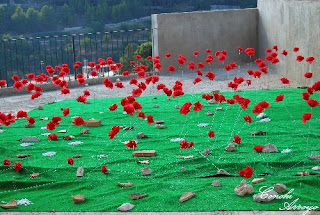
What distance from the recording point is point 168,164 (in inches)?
182

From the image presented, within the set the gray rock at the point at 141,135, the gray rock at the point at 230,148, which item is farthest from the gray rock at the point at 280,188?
the gray rock at the point at 141,135

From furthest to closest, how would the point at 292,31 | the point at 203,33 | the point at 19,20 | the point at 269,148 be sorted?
the point at 19,20, the point at 203,33, the point at 292,31, the point at 269,148

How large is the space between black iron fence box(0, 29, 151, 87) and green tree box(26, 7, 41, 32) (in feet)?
2.65

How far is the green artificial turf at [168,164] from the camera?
382 centimetres

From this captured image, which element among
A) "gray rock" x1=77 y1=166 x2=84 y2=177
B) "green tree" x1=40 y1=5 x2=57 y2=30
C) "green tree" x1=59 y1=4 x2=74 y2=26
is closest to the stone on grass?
"gray rock" x1=77 y1=166 x2=84 y2=177

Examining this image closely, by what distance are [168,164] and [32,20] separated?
24.6 meters

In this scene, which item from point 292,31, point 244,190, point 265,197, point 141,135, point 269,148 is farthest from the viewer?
point 292,31

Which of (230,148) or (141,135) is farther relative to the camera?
(141,135)

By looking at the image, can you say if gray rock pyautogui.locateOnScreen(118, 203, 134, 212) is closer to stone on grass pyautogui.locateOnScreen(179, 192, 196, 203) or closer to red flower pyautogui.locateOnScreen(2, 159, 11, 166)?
stone on grass pyautogui.locateOnScreen(179, 192, 196, 203)

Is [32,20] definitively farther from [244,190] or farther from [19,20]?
[244,190]

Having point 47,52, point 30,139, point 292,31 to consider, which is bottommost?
point 47,52

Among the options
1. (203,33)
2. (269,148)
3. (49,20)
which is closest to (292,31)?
(203,33)

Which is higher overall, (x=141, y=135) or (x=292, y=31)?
(x=292, y=31)

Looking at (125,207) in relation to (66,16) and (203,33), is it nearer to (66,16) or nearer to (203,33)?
(203,33)
